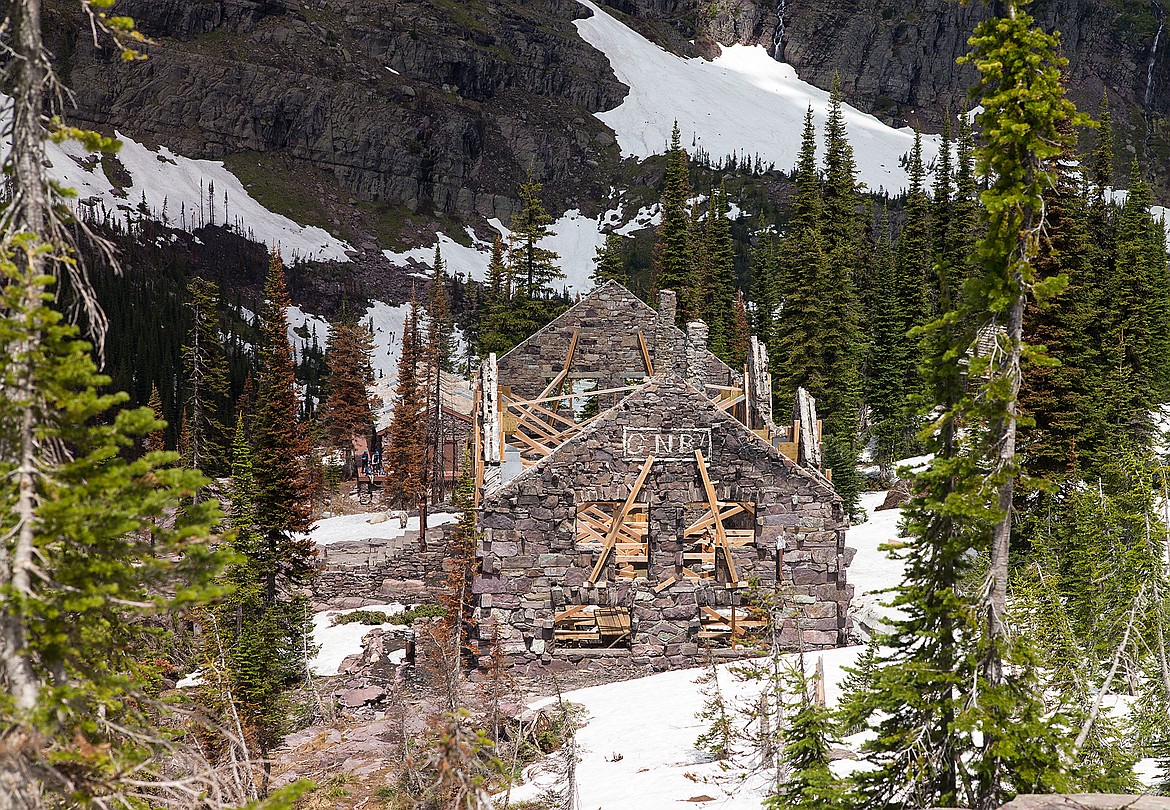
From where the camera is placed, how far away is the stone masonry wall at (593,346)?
29.2 metres

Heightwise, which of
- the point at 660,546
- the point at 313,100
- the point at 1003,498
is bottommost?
the point at 660,546

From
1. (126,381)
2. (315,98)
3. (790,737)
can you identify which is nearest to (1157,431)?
(790,737)

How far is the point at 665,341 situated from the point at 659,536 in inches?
336

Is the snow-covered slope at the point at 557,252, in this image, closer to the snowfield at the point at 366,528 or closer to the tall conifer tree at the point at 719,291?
the tall conifer tree at the point at 719,291

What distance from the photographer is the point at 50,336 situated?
6.29 m

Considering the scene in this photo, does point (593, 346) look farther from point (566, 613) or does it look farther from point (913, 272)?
point (913, 272)

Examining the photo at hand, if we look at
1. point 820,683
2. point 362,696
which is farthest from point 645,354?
→ point 820,683

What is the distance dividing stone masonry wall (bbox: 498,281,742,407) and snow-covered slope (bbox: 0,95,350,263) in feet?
420

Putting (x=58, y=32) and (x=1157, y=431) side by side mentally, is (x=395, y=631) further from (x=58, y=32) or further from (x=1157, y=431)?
(x=58, y=32)

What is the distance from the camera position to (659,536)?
18453 mm

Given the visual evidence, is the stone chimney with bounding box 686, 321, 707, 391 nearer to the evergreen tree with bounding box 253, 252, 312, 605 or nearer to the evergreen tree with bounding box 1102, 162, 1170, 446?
the evergreen tree with bounding box 253, 252, 312, 605

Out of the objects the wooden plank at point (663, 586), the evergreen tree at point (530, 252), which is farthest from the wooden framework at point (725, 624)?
the evergreen tree at point (530, 252)

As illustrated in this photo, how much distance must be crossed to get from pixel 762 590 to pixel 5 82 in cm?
1461

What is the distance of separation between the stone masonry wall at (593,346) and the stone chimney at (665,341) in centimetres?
50
